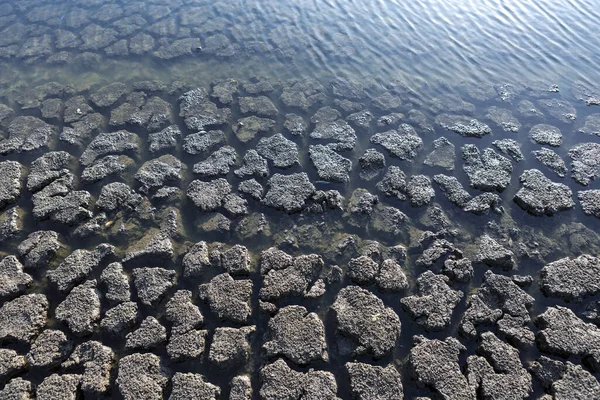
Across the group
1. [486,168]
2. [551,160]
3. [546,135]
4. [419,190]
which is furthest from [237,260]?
[546,135]

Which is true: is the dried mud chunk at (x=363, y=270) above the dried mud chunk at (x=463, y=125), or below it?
below

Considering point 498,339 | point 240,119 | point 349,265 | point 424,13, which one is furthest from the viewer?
point 424,13

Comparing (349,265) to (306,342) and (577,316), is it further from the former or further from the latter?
(577,316)

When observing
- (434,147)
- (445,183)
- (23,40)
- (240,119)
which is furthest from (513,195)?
(23,40)

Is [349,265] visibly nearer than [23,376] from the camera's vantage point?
No

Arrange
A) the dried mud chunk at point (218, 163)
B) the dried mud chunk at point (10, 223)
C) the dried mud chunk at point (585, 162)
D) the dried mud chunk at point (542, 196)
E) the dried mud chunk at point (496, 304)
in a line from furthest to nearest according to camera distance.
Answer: the dried mud chunk at point (585, 162)
the dried mud chunk at point (218, 163)
the dried mud chunk at point (542, 196)
the dried mud chunk at point (10, 223)
the dried mud chunk at point (496, 304)

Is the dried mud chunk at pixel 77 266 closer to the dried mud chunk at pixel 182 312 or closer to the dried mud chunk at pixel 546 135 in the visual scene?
the dried mud chunk at pixel 182 312

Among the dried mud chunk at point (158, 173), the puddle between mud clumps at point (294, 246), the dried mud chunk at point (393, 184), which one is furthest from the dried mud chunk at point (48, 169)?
the dried mud chunk at point (393, 184)

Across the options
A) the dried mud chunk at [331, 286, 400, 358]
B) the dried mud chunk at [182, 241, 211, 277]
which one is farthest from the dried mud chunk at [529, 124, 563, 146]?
the dried mud chunk at [182, 241, 211, 277]
